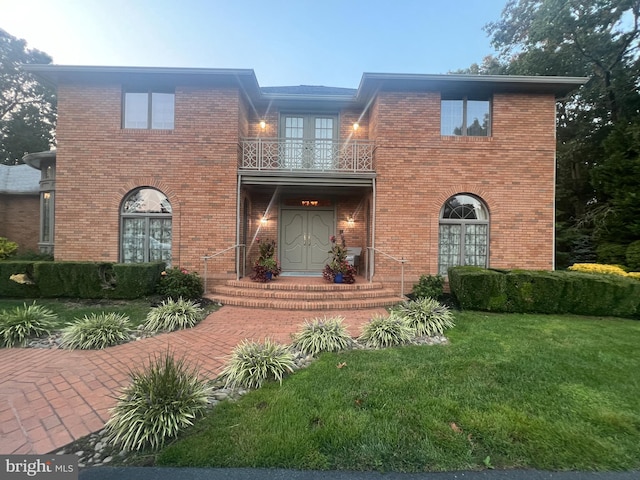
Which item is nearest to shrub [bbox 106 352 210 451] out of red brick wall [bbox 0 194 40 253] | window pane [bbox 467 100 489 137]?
window pane [bbox 467 100 489 137]

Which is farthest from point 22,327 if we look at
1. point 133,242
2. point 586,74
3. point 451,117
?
point 586,74

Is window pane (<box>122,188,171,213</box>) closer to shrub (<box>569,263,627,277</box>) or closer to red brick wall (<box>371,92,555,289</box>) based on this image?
red brick wall (<box>371,92,555,289</box>)

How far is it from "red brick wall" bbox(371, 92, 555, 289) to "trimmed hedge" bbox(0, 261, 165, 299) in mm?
6737

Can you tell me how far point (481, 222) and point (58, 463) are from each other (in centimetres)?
990

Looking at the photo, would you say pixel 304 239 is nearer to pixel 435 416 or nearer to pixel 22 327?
pixel 22 327

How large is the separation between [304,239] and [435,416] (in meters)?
8.37

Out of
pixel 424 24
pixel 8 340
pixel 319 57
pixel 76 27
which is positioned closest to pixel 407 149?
pixel 8 340

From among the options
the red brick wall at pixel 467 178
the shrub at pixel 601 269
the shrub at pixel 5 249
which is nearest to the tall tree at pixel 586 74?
the shrub at pixel 601 269

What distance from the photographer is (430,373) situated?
371 centimetres

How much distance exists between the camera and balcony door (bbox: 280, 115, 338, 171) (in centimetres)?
940

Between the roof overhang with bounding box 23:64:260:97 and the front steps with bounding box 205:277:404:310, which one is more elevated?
the roof overhang with bounding box 23:64:260:97

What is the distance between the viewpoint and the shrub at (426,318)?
213 inches

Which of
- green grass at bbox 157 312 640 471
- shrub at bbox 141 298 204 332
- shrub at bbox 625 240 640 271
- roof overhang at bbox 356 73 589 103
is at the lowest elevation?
green grass at bbox 157 312 640 471

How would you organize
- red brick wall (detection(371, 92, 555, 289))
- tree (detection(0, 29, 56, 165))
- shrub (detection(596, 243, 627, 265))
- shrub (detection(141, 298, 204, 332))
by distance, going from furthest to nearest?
tree (detection(0, 29, 56, 165)) → shrub (detection(596, 243, 627, 265)) → red brick wall (detection(371, 92, 555, 289)) → shrub (detection(141, 298, 204, 332))
